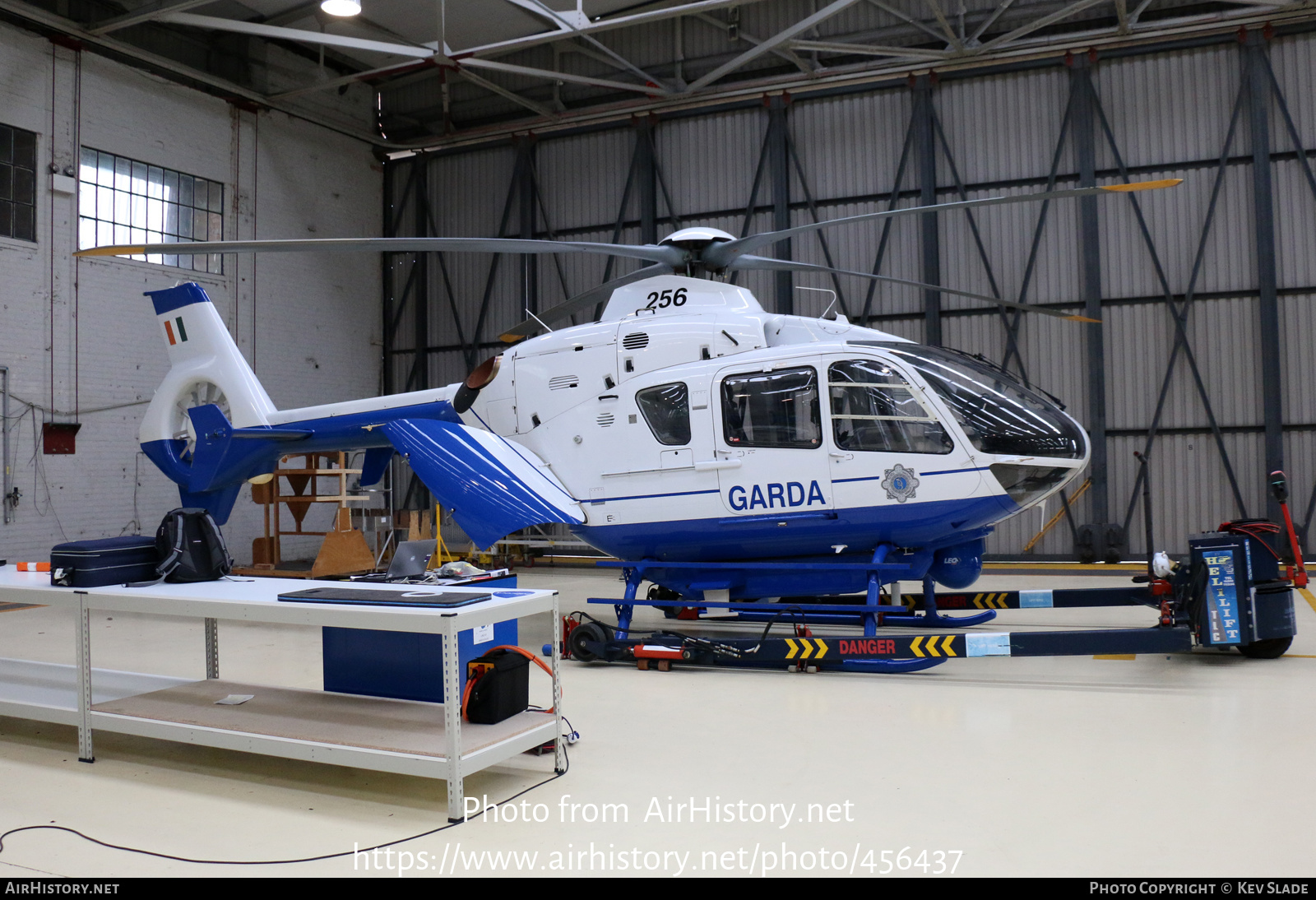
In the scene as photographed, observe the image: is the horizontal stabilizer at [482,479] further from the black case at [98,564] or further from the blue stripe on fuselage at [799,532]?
the black case at [98,564]

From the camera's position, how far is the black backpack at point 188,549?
4.41 meters

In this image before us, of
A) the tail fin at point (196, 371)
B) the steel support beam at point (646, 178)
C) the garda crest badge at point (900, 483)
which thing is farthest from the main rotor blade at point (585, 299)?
the steel support beam at point (646, 178)

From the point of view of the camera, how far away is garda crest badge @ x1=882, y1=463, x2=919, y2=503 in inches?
229

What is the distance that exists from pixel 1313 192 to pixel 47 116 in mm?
16882

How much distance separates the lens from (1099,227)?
12.8 meters

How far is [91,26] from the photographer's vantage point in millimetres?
12273

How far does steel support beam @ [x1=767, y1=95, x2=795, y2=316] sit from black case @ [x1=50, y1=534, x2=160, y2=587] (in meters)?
11.0

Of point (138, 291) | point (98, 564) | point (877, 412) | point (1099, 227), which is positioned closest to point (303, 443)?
point (98, 564)

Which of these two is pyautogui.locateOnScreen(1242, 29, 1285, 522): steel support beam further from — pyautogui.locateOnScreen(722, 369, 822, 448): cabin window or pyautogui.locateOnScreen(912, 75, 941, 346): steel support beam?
pyautogui.locateOnScreen(722, 369, 822, 448): cabin window

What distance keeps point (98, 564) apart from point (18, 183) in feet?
33.4

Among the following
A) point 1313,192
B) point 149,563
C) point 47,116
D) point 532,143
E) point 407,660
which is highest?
point 532,143
